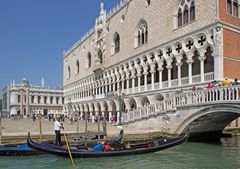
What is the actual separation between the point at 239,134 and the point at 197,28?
646cm

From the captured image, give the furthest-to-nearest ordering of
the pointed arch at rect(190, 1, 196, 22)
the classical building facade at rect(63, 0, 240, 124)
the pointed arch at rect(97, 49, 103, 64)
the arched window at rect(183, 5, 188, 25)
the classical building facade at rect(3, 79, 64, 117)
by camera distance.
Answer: the classical building facade at rect(3, 79, 64, 117) < the pointed arch at rect(97, 49, 103, 64) < the arched window at rect(183, 5, 188, 25) < the pointed arch at rect(190, 1, 196, 22) < the classical building facade at rect(63, 0, 240, 124)

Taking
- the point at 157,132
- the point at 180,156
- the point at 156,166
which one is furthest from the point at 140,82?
the point at 156,166

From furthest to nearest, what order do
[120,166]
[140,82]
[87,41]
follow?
[87,41] < [140,82] < [120,166]

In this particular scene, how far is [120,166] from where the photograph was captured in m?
8.99

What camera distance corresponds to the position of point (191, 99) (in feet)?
43.3

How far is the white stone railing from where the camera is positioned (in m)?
11.3

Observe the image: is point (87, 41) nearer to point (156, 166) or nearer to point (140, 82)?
point (140, 82)

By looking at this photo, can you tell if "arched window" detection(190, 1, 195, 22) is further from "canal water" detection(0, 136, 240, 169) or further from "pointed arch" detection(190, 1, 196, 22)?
"canal water" detection(0, 136, 240, 169)

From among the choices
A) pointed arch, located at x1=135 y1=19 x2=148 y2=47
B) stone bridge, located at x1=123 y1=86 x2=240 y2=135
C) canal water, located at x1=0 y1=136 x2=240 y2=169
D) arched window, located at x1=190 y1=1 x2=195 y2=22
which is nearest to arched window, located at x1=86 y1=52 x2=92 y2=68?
pointed arch, located at x1=135 y1=19 x2=148 y2=47

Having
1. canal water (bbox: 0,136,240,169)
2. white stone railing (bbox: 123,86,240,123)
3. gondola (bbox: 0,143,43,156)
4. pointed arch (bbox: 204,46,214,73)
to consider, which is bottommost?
canal water (bbox: 0,136,240,169)

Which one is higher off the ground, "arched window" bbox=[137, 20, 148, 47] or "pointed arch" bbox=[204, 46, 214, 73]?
"arched window" bbox=[137, 20, 148, 47]

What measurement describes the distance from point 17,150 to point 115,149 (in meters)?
3.34

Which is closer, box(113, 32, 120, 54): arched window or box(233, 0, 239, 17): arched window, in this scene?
box(233, 0, 239, 17): arched window

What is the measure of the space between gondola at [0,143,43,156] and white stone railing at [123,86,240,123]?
21.6 ft
